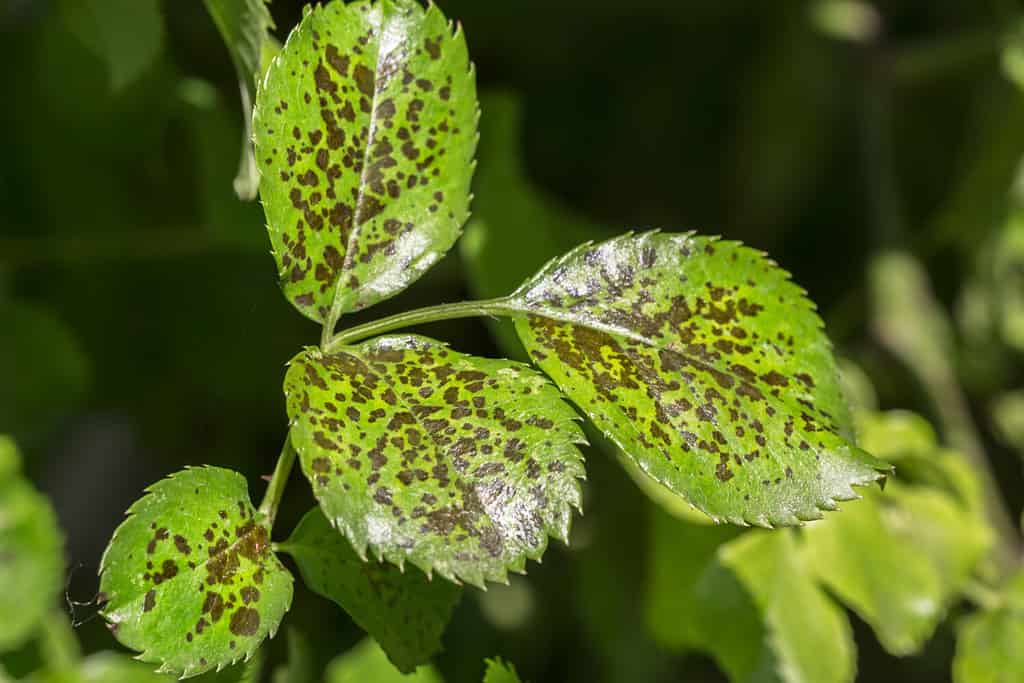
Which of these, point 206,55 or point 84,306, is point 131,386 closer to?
point 84,306

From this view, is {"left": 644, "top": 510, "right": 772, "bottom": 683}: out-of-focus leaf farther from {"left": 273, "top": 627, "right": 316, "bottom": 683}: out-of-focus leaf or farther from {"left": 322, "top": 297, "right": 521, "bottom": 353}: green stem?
{"left": 322, "top": 297, "right": 521, "bottom": 353}: green stem

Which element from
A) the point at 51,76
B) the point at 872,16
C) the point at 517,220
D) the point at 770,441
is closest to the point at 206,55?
the point at 51,76

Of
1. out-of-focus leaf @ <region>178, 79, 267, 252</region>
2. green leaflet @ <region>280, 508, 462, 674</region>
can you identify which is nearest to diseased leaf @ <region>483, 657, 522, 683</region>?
green leaflet @ <region>280, 508, 462, 674</region>

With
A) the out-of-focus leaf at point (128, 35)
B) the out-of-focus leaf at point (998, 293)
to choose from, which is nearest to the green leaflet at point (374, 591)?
the out-of-focus leaf at point (128, 35)

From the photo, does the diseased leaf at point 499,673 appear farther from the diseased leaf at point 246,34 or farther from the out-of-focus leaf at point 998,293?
the out-of-focus leaf at point 998,293

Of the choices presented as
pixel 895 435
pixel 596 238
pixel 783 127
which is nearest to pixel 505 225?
pixel 596 238
